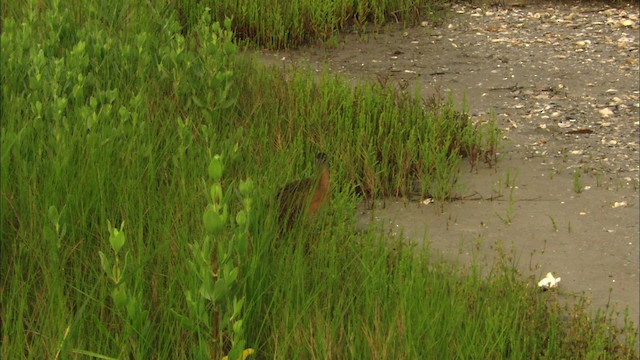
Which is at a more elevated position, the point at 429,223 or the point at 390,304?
the point at 390,304

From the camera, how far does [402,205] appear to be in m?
4.44

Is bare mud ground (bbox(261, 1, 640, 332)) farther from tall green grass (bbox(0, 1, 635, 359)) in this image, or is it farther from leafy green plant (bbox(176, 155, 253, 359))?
leafy green plant (bbox(176, 155, 253, 359))

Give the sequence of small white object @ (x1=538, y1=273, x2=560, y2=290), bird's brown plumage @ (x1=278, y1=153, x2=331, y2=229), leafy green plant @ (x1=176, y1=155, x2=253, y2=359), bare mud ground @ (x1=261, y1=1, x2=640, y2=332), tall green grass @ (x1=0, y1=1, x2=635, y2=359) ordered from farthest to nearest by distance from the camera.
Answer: bare mud ground @ (x1=261, y1=1, x2=640, y2=332) → small white object @ (x1=538, y1=273, x2=560, y2=290) → bird's brown plumage @ (x1=278, y1=153, x2=331, y2=229) → tall green grass @ (x1=0, y1=1, x2=635, y2=359) → leafy green plant @ (x1=176, y1=155, x2=253, y2=359)

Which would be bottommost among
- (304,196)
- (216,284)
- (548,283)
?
(548,283)

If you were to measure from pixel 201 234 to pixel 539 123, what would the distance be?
125 inches

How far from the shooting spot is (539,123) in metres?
5.43

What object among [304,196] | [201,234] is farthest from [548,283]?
[201,234]

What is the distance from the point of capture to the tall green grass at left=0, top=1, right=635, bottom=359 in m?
2.41

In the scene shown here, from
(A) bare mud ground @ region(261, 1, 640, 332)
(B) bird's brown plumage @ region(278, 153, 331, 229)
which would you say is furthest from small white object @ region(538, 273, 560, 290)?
(B) bird's brown plumage @ region(278, 153, 331, 229)

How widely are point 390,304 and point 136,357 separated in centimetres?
86

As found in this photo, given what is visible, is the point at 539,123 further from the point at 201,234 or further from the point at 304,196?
the point at 201,234

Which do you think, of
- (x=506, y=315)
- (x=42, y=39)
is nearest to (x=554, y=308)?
(x=506, y=315)

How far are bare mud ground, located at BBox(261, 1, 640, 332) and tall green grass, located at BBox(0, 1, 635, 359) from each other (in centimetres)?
26

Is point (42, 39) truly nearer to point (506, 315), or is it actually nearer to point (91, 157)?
point (91, 157)
